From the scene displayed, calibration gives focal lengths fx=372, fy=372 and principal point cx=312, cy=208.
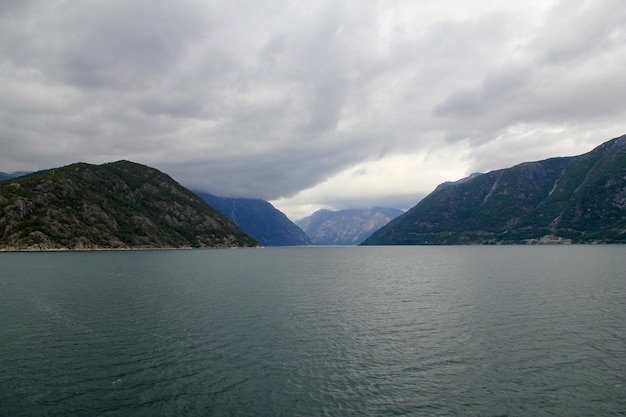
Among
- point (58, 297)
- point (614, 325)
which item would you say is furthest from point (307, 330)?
point (58, 297)

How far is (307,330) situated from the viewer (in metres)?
57.3

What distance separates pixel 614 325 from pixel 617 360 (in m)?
19.8

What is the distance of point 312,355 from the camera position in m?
45.3

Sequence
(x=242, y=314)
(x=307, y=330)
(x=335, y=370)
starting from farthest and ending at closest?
(x=242, y=314) → (x=307, y=330) → (x=335, y=370)

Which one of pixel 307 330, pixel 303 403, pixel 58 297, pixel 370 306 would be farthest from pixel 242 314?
pixel 58 297

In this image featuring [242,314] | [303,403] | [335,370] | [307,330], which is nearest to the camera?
[303,403]

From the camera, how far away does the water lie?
32.1 metres

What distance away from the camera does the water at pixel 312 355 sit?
32094mm

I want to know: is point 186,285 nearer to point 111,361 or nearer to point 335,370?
point 111,361

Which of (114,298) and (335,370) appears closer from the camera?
(335,370)

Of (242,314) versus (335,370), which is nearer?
(335,370)

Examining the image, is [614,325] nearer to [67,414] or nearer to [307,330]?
[307,330]

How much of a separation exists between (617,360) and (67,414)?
182ft

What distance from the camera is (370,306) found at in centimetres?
7744
